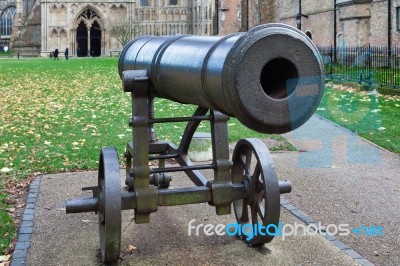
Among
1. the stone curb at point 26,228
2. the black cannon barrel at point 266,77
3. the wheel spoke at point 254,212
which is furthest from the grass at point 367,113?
the black cannon barrel at point 266,77

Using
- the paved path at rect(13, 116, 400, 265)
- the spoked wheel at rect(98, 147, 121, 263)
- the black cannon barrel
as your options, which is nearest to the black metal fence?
the paved path at rect(13, 116, 400, 265)

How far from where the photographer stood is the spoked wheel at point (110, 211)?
13.2 ft

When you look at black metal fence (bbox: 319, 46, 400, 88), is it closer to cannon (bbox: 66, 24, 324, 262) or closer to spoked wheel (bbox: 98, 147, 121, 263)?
cannon (bbox: 66, 24, 324, 262)

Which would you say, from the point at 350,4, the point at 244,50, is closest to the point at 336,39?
the point at 350,4

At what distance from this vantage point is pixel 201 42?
3.75 metres

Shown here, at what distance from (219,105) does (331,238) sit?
210cm

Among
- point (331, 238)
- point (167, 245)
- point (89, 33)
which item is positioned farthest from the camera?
point (89, 33)

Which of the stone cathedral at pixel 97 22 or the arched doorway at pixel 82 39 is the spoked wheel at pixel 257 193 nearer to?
the stone cathedral at pixel 97 22

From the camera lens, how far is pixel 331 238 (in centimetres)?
474

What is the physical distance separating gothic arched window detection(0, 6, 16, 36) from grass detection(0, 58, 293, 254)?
210 ft

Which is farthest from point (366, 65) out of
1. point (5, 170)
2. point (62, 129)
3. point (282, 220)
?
point (282, 220)

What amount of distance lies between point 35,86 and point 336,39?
14.4m

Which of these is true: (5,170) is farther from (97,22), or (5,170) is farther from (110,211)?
(97,22)

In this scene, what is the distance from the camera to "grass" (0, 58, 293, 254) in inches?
299
